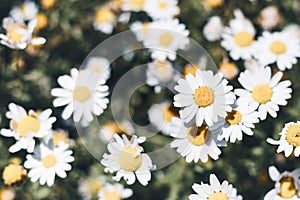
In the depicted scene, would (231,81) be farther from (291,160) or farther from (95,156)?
(95,156)

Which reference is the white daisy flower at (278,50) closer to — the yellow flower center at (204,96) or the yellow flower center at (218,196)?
the yellow flower center at (204,96)

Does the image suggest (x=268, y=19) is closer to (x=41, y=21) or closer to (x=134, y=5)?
(x=134, y=5)

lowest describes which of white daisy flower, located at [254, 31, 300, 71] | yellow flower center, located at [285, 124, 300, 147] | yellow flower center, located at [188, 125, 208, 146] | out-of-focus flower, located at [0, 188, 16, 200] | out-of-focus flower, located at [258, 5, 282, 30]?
out-of-focus flower, located at [0, 188, 16, 200]

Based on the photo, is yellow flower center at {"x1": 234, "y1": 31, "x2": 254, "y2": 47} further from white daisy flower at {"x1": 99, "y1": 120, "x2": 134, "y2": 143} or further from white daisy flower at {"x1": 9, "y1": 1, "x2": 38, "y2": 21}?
white daisy flower at {"x1": 9, "y1": 1, "x2": 38, "y2": 21}

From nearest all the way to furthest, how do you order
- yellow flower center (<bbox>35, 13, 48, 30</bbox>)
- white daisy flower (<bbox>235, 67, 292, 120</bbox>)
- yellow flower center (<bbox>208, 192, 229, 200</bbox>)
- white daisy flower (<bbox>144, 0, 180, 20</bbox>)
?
yellow flower center (<bbox>208, 192, 229, 200</bbox>) → white daisy flower (<bbox>235, 67, 292, 120</bbox>) → white daisy flower (<bbox>144, 0, 180, 20</bbox>) → yellow flower center (<bbox>35, 13, 48, 30</bbox>)

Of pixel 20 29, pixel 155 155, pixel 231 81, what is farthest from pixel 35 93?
pixel 231 81

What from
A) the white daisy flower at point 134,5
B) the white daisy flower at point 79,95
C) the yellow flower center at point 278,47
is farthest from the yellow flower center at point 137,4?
the yellow flower center at point 278,47

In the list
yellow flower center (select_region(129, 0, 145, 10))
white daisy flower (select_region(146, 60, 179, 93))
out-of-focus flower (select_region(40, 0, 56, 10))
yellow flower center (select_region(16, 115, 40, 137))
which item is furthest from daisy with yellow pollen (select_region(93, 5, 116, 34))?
yellow flower center (select_region(16, 115, 40, 137))
